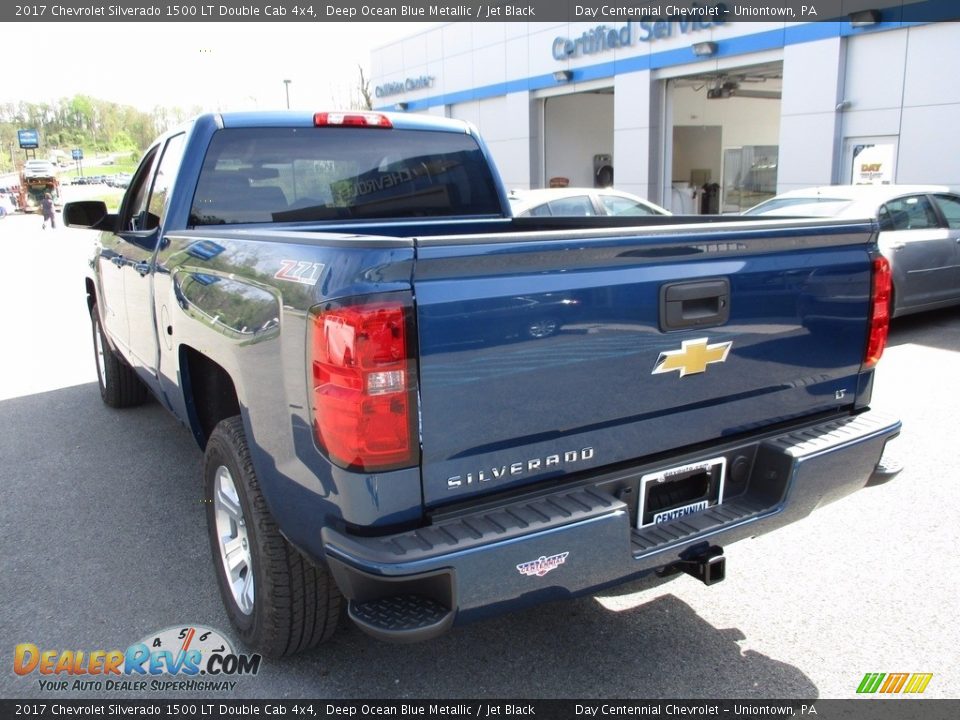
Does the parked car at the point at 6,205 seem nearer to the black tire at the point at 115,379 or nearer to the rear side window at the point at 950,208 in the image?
the black tire at the point at 115,379

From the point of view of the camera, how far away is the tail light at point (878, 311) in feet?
9.78

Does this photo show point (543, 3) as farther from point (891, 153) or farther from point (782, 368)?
point (782, 368)

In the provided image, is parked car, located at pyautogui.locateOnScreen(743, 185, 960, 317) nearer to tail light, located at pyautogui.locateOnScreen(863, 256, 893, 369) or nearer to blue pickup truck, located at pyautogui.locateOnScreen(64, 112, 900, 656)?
tail light, located at pyautogui.locateOnScreen(863, 256, 893, 369)

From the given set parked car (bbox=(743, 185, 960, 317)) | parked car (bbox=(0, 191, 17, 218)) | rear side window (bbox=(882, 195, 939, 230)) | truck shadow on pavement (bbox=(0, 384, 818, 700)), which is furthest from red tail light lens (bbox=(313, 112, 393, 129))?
parked car (bbox=(0, 191, 17, 218))

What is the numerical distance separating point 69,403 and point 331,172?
3814 mm

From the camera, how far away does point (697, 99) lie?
23.2m

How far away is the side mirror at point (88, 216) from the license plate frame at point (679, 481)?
159 inches

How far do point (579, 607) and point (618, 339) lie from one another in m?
1.44

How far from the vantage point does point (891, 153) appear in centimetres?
1394

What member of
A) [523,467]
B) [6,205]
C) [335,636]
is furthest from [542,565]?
[6,205]

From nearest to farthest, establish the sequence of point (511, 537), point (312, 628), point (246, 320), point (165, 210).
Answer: point (511, 537) < point (246, 320) < point (312, 628) < point (165, 210)

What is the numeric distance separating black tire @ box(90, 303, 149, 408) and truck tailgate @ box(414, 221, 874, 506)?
4.56m

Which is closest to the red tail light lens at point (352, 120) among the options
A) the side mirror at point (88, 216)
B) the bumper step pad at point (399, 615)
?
the side mirror at point (88, 216)

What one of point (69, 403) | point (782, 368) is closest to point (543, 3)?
point (69, 403)
